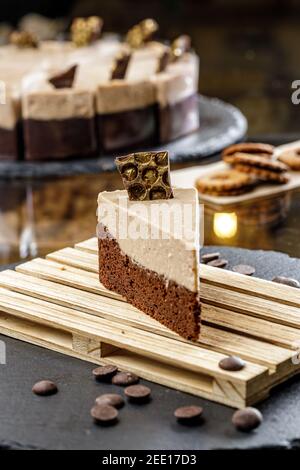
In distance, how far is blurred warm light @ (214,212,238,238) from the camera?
392 centimetres

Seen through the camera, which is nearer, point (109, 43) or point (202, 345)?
point (202, 345)

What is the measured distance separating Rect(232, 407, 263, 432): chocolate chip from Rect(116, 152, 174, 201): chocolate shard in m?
0.70

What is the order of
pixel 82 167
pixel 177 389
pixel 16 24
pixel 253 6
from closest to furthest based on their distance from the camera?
pixel 177 389
pixel 82 167
pixel 16 24
pixel 253 6

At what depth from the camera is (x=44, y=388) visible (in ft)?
8.30

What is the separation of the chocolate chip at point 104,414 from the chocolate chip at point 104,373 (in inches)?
6.2

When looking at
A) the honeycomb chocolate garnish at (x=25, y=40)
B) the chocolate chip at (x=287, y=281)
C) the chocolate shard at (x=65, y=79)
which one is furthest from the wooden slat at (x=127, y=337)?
the honeycomb chocolate garnish at (x=25, y=40)

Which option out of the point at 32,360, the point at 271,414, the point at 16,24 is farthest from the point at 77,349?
the point at 16,24

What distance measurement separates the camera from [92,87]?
5.23m

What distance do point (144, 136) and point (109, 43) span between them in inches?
50.0

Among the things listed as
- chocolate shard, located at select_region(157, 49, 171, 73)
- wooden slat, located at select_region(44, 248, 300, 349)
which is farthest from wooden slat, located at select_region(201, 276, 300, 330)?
chocolate shard, located at select_region(157, 49, 171, 73)

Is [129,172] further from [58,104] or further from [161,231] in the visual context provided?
[58,104]

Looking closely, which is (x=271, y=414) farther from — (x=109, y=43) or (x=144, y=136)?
(x=109, y=43)

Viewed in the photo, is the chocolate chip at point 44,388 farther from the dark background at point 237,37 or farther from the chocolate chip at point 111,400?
the dark background at point 237,37

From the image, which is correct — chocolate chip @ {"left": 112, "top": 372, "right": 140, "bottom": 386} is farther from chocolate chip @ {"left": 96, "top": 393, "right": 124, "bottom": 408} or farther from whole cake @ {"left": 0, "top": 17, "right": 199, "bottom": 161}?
whole cake @ {"left": 0, "top": 17, "right": 199, "bottom": 161}
